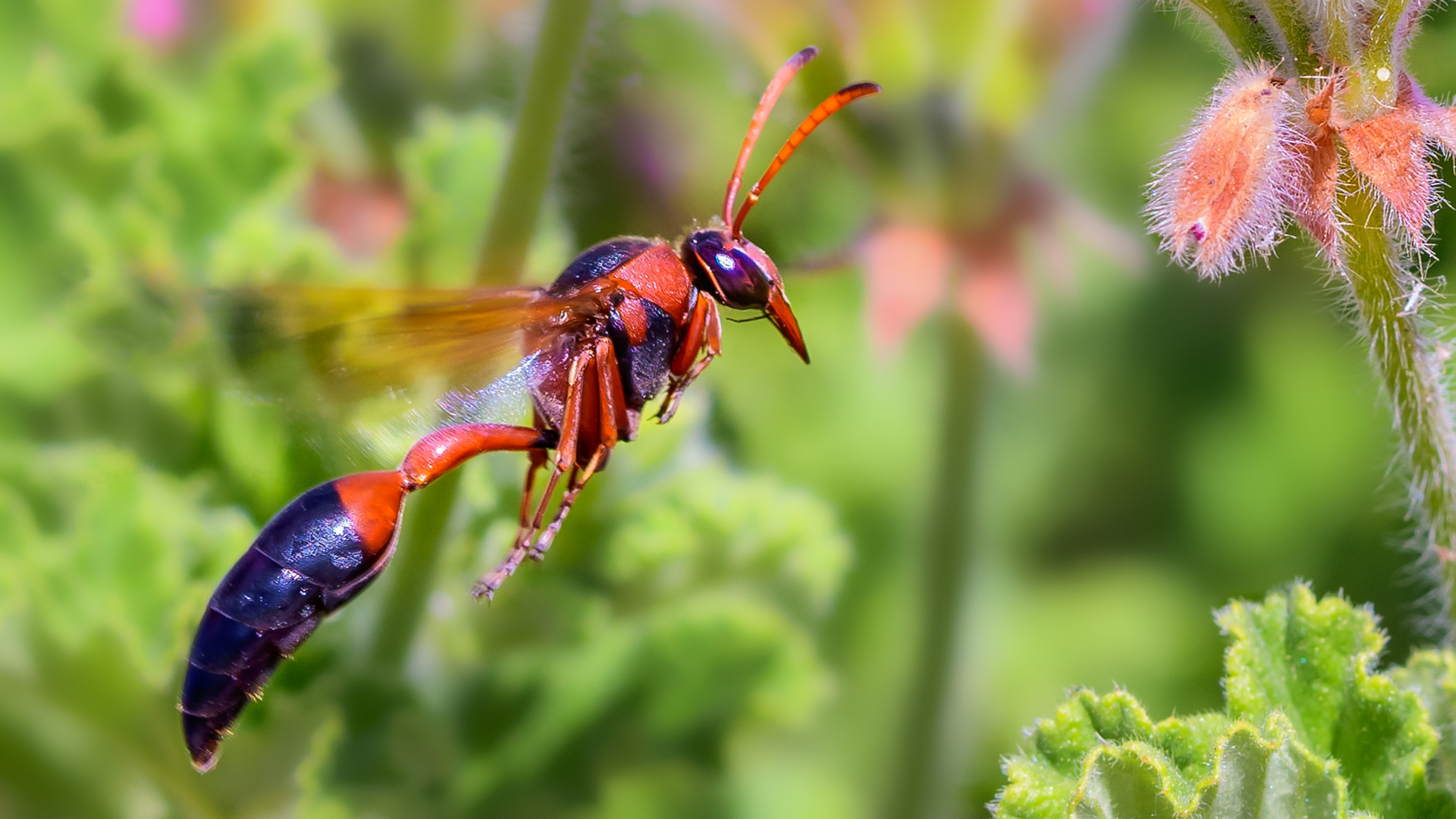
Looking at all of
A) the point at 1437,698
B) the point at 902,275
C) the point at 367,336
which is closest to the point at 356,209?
the point at 902,275

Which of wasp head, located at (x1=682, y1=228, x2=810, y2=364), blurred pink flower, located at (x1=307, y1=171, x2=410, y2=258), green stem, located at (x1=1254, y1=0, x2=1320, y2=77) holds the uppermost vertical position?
blurred pink flower, located at (x1=307, y1=171, x2=410, y2=258)

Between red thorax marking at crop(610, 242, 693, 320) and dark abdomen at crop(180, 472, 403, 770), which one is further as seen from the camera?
red thorax marking at crop(610, 242, 693, 320)

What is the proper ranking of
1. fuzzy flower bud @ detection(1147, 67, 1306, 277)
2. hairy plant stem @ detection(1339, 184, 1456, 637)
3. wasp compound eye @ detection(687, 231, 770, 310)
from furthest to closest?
wasp compound eye @ detection(687, 231, 770, 310), hairy plant stem @ detection(1339, 184, 1456, 637), fuzzy flower bud @ detection(1147, 67, 1306, 277)

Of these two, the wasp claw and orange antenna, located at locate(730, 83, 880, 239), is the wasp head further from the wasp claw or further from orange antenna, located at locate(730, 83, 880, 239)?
the wasp claw

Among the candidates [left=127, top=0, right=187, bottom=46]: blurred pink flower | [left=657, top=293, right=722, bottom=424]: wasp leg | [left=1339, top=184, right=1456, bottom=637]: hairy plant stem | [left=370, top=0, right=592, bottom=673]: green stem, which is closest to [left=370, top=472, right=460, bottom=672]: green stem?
[left=370, top=0, right=592, bottom=673]: green stem

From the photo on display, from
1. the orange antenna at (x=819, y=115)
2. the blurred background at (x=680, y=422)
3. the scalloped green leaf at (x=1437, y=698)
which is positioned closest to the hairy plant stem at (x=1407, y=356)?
the scalloped green leaf at (x=1437, y=698)

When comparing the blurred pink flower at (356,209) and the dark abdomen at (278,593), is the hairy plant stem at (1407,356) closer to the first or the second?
the dark abdomen at (278,593)

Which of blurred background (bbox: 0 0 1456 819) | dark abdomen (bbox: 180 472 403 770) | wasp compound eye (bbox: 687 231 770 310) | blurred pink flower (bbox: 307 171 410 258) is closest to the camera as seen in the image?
dark abdomen (bbox: 180 472 403 770)
